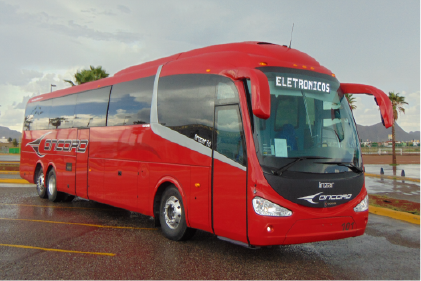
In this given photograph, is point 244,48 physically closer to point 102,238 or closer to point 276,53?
point 276,53

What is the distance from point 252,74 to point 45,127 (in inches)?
376

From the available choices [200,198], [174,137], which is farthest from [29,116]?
[200,198]

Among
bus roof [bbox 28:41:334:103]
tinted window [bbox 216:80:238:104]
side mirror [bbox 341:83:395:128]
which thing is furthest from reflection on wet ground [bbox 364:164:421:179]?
tinted window [bbox 216:80:238:104]

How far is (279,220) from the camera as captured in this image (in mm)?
5316

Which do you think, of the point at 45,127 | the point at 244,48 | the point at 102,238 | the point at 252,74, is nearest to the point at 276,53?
the point at 244,48

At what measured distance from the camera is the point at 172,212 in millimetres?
7230

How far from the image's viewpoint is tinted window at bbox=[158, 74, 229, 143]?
21.1ft

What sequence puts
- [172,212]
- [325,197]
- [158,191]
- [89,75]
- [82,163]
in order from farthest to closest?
[89,75]
[82,163]
[158,191]
[172,212]
[325,197]

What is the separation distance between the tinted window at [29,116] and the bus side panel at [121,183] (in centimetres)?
594

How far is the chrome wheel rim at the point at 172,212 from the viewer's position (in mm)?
7066

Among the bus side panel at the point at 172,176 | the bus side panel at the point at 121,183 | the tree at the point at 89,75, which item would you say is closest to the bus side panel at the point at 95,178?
the bus side panel at the point at 121,183

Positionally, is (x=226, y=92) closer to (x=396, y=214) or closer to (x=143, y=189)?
(x=143, y=189)

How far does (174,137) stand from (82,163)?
172 inches

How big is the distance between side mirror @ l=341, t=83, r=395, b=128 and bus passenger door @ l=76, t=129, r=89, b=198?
6606 millimetres
